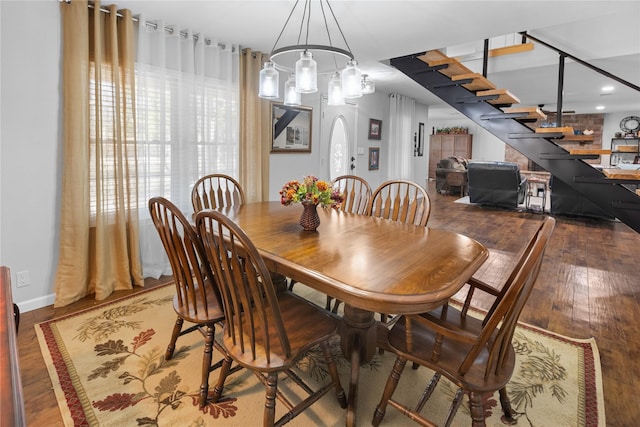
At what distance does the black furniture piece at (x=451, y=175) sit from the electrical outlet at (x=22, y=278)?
8.12m

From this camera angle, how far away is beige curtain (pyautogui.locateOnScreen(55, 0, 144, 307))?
250 centimetres

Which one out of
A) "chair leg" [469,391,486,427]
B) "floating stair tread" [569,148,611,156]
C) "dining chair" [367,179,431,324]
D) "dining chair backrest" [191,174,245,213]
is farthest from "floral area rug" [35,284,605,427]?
"floating stair tread" [569,148,611,156]

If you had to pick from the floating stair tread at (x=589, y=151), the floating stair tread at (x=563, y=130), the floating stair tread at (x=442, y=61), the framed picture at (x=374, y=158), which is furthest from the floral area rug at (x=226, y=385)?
the framed picture at (x=374, y=158)

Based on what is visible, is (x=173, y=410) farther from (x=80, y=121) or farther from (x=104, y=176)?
(x=80, y=121)

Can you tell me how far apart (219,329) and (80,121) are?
1.77m

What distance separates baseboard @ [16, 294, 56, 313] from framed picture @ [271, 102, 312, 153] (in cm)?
250

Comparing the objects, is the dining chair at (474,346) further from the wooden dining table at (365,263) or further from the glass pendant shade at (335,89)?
the glass pendant shade at (335,89)

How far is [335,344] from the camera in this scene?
215 cm

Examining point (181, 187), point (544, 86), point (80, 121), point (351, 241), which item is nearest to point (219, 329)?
point (351, 241)

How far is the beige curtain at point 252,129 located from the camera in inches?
142

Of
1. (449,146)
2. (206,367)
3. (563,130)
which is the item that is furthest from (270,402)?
(449,146)

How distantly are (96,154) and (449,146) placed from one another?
11.6m

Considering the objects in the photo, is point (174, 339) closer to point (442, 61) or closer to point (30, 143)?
point (30, 143)

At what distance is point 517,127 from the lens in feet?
13.3
